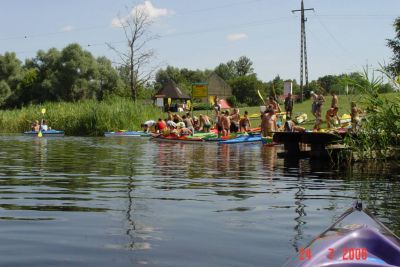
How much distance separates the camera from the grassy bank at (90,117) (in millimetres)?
40531

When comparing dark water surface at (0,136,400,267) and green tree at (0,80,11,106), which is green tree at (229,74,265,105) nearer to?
green tree at (0,80,11,106)

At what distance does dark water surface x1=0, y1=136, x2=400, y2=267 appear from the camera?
5.87 metres

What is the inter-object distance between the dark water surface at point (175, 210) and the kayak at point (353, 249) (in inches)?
64.0

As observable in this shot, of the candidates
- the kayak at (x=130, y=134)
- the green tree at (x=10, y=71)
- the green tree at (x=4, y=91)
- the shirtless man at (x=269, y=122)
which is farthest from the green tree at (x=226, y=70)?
the shirtless man at (x=269, y=122)

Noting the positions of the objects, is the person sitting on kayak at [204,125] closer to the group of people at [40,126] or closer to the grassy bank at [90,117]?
the grassy bank at [90,117]

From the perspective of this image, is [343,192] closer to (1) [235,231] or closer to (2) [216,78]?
(1) [235,231]

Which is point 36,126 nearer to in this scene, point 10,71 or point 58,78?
point 58,78

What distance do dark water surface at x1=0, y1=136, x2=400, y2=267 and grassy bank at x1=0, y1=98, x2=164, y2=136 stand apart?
24240 mm

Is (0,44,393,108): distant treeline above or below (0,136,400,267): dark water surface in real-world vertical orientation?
above

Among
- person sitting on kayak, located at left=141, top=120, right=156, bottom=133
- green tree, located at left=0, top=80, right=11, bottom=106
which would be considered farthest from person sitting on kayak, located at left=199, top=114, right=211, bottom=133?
green tree, located at left=0, top=80, right=11, bottom=106

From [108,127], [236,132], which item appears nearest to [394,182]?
[236,132]

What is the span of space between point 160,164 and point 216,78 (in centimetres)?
8956

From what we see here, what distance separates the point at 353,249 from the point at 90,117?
39.2 metres

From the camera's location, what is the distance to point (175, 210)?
8500 millimetres
